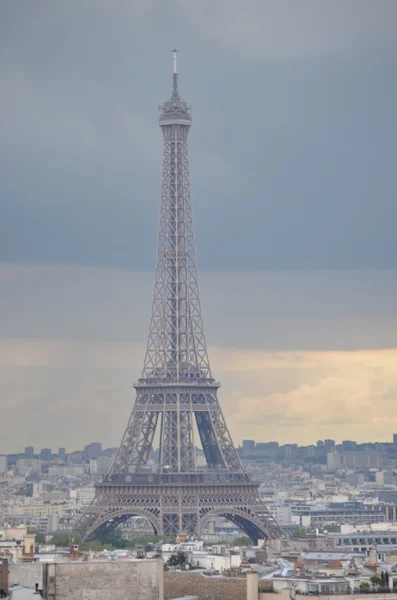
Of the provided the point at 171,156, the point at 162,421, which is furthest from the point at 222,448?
the point at 171,156

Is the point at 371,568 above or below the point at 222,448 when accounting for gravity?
below

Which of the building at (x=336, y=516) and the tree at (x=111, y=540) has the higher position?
the building at (x=336, y=516)

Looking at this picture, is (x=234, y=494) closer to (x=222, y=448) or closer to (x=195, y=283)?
(x=222, y=448)

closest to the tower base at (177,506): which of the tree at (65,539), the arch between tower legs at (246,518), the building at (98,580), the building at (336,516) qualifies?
Result: the arch between tower legs at (246,518)

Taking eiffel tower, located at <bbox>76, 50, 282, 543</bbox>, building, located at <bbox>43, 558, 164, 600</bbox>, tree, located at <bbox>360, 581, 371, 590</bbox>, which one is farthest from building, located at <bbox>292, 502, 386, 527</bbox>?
building, located at <bbox>43, 558, 164, 600</bbox>

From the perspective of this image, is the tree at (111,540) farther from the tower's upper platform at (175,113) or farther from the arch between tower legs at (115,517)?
the tower's upper platform at (175,113)

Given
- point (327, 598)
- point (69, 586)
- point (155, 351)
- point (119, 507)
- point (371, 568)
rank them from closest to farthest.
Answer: point (69, 586)
point (327, 598)
point (371, 568)
point (119, 507)
point (155, 351)

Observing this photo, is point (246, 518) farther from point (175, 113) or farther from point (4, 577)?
point (4, 577)
